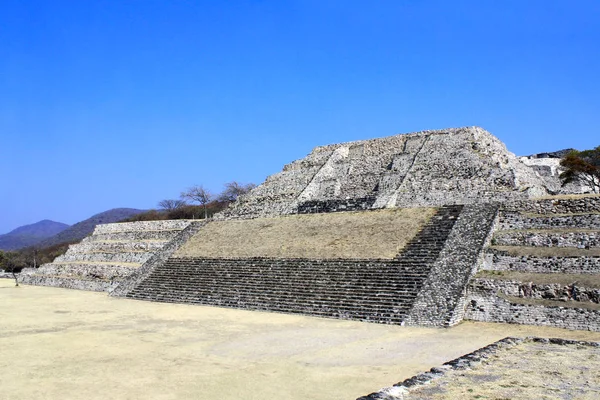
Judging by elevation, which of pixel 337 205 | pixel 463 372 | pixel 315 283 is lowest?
pixel 463 372

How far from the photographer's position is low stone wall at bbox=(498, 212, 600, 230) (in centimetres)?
1777

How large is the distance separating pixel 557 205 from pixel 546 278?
5.43 m

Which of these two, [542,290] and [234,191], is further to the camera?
[234,191]

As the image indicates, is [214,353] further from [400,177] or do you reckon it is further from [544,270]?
[400,177]

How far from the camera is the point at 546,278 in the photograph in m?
15.4

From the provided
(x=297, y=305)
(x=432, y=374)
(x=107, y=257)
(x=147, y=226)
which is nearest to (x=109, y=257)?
(x=107, y=257)

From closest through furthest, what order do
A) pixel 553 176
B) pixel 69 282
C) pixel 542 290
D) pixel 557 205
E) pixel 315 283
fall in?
pixel 542 290
pixel 315 283
pixel 557 205
pixel 69 282
pixel 553 176

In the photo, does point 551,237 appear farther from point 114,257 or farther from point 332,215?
point 114,257

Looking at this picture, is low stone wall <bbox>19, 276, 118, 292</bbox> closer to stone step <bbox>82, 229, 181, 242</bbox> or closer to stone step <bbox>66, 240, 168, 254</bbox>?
stone step <bbox>66, 240, 168, 254</bbox>

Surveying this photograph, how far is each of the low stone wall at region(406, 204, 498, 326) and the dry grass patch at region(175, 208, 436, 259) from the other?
2063 mm

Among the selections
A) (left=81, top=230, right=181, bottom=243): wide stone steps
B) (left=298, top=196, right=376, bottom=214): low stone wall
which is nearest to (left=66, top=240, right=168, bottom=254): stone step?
(left=81, top=230, right=181, bottom=243): wide stone steps

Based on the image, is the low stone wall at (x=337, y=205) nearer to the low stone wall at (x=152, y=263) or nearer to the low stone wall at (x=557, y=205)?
the low stone wall at (x=152, y=263)

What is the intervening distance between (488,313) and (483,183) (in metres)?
11.6

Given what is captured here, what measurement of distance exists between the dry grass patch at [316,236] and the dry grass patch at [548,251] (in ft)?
13.4
